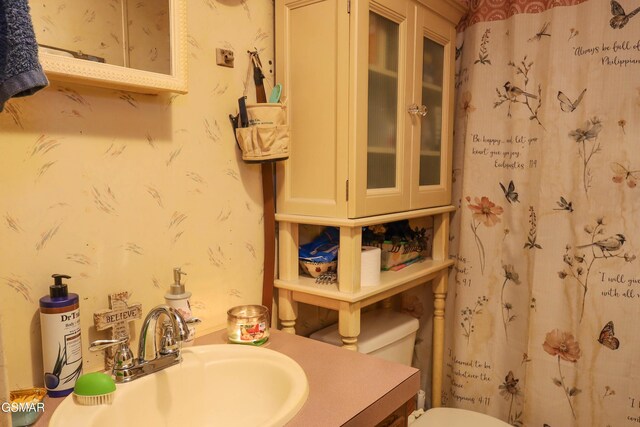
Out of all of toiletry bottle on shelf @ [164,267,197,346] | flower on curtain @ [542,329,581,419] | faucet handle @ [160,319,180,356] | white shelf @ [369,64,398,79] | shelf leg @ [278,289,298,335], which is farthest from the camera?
flower on curtain @ [542,329,581,419]

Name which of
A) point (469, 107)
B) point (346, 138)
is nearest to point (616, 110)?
point (469, 107)

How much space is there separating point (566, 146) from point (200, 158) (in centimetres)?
116

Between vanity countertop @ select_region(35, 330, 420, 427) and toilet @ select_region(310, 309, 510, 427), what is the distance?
370 mm

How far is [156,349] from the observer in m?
0.97

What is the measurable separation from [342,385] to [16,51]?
79 centimetres

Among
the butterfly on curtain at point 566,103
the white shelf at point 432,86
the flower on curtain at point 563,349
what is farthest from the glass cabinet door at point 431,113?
the flower on curtain at point 563,349

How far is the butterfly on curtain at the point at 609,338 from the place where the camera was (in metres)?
1.45

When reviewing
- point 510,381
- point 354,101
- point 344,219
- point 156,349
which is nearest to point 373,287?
point 344,219

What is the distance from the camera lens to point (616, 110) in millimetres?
1415

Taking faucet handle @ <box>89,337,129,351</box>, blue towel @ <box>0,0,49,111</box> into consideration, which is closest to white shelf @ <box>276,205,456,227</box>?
faucet handle @ <box>89,337,129,351</box>

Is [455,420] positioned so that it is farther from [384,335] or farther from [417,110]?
[417,110]

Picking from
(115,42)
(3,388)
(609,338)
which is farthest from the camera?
(609,338)

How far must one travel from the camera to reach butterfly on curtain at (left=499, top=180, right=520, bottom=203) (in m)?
1.63

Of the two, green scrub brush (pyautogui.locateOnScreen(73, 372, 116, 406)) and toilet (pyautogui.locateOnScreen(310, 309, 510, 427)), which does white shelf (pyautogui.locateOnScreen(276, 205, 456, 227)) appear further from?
green scrub brush (pyautogui.locateOnScreen(73, 372, 116, 406))
